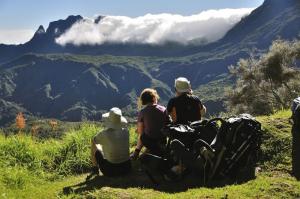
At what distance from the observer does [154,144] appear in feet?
42.3

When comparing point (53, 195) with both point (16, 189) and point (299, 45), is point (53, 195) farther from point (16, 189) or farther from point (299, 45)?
point (299, 45)

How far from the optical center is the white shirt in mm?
12344

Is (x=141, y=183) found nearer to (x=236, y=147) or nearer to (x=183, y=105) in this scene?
(x=183, y=105)

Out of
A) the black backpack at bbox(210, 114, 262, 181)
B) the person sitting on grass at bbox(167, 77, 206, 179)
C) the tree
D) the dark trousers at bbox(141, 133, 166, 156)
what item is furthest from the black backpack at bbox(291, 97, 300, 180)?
the tree

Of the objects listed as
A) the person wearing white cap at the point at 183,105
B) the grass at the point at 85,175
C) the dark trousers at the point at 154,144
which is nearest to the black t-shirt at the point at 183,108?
the person wearing white cap at the point at 183,105

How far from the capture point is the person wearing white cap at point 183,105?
12688 mm

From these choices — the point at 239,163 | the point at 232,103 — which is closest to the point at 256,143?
the point at 239,163

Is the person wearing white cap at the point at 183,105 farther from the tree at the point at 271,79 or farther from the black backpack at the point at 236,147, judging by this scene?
the tree at the point at 271,79

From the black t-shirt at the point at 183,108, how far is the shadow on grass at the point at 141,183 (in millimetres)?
1764

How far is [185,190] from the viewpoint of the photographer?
10.6m

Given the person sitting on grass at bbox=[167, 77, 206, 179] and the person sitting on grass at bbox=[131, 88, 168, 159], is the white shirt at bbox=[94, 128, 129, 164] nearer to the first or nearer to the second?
the person sitting on grass at bbox=[131, 88, 168, 159]

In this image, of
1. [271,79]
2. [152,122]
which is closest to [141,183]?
[152,122]

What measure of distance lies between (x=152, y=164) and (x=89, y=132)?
501 centimetres

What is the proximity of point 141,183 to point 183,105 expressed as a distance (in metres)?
2.44
